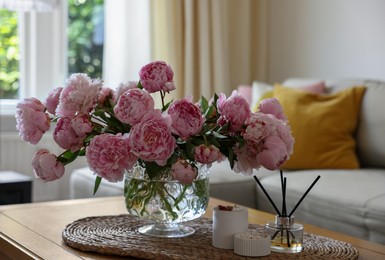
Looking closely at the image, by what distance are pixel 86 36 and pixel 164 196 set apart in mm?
2751

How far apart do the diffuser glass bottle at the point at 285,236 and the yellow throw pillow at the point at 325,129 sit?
160cm

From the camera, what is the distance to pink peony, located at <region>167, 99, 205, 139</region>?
1497 millimetres

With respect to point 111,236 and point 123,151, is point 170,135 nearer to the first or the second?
point 123,151

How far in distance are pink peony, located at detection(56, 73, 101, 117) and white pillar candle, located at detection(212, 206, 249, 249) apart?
0.39 metres

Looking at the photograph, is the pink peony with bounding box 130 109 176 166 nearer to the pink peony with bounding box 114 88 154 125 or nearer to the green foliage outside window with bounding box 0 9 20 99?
the pink peony with bounding box 114 88 154 125

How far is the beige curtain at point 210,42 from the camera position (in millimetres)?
3977

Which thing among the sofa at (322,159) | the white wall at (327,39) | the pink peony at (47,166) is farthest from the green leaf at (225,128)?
the white wall at (327,39)

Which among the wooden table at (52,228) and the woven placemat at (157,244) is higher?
the woven placemat at (157,244)

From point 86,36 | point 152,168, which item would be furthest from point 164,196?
point 86,36

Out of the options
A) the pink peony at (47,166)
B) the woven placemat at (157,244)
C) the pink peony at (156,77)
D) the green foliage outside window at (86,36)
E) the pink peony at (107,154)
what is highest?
the green foliage outside window at (86,36)

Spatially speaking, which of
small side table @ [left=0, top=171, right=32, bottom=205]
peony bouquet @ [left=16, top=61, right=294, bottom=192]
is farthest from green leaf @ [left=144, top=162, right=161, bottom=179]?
small side table @ [left=0, top=171, right=32, bottom=205]

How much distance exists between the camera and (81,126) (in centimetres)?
154

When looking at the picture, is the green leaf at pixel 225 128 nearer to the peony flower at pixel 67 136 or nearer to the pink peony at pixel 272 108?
the pink peony at pixel 272 108

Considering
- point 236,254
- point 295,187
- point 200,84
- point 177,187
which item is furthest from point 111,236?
point 200,84
